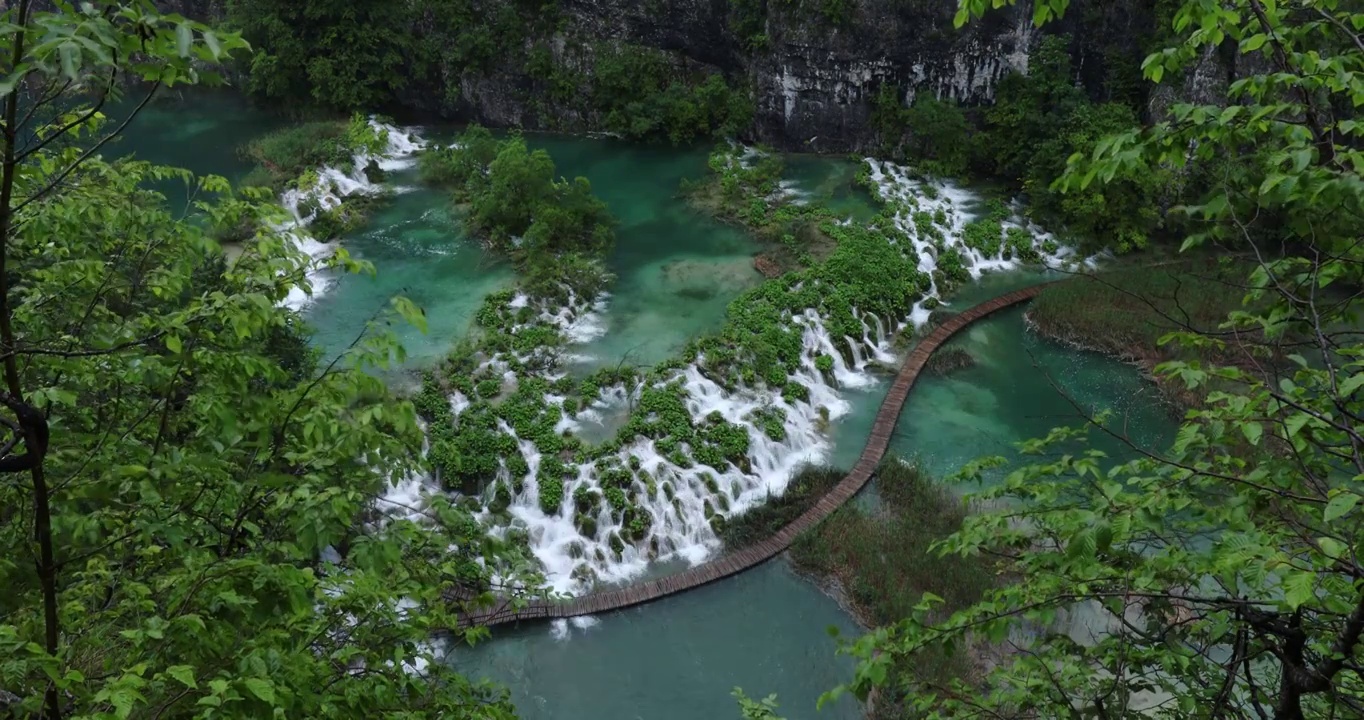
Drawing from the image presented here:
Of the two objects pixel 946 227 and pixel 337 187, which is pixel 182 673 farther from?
pixel 337 187

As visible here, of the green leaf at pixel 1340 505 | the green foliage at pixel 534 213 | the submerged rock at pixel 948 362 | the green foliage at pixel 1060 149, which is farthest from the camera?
the green foliage at pixel 1060 149

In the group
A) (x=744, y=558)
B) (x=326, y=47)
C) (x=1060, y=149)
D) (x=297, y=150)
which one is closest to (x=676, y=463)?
(x=744, y=558)

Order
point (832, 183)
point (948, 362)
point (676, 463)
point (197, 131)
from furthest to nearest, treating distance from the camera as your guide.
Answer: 1. point (197, 131)
2. point (832, 183)
3. point (948, 362)
4. point (676, 463)

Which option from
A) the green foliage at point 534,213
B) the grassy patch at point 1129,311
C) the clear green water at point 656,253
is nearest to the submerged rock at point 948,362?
the grassy patch at point 1129,311

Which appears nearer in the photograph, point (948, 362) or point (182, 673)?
point (182, 673)

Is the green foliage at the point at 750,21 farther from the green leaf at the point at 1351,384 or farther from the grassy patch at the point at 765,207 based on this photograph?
the green leaf at the point at 1351,384

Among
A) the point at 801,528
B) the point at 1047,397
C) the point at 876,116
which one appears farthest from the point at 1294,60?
the point at 876,116
